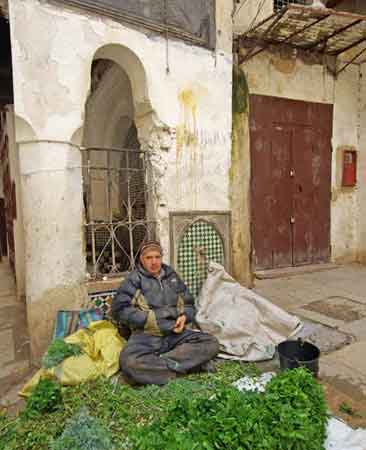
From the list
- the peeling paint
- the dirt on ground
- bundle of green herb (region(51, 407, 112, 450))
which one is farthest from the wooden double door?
bundle of green herb (region(51, 407, 112, 450))

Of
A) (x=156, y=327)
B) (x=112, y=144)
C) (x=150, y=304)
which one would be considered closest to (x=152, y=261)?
(x=150, y=304)

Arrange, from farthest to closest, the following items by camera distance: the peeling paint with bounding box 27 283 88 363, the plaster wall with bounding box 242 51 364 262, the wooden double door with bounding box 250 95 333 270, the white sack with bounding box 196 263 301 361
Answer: the wooden double door with bounding box 250 95 333 270 → the plaster wall with bounding box 242 51 364 262 → the peeling paint with bounding box 27 283 88 363 → the white sack with bounding box 196 263 301 361

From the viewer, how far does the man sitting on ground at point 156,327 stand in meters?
2.65

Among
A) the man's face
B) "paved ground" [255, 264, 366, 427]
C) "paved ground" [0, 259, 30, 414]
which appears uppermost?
the man's face

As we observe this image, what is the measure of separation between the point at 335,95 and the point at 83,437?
6.52 metres

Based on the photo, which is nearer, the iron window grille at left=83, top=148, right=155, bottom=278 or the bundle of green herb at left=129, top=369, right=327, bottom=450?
the bundle of green herb at left=129, top=369, right=327, bottom=450

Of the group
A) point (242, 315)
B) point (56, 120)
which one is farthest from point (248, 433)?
point (56, 120)

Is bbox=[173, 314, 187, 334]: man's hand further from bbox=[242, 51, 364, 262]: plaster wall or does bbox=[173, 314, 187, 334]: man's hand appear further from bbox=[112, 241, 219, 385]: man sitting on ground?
bbox=[242, 51, 364, 262]: plaster wall

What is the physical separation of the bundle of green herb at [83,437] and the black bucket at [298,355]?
1.43m

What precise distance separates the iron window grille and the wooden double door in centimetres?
199

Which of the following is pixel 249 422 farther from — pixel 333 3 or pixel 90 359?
pixel 333 3

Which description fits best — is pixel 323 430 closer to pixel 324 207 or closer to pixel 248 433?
pixel 248 433

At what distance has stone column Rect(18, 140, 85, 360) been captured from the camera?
10.4ft

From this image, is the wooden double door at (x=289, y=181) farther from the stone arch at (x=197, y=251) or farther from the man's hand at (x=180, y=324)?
the man's hand at (x=180, y=324)
